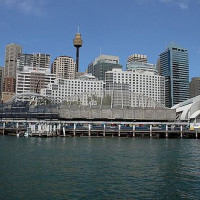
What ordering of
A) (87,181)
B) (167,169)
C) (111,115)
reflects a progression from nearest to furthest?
(87,181) < (167,169) < (111,115)

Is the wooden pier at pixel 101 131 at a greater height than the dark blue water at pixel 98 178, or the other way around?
the wooden pier at pixel 101 131

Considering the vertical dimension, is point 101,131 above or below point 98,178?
above

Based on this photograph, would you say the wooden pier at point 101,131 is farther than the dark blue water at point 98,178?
Yes

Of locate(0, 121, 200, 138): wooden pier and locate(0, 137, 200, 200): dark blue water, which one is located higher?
locate(0, 121, 200, 138): wooden pier

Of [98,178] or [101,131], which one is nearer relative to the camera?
[98,178]

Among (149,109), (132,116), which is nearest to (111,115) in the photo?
(132,116)

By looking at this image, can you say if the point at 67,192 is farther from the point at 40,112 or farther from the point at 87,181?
the point at 40,112

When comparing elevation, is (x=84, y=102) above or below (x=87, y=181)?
above

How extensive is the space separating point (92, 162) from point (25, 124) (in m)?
78.4

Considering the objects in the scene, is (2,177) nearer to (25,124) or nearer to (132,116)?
(25,124)

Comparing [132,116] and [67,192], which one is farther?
[132,116]

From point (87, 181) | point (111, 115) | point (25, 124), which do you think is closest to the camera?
point (87, 181)

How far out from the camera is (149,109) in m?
132

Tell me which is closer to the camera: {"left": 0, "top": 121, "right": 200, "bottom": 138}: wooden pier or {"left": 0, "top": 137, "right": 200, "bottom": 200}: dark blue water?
{"left": 0, "top": 137, "right": 200, "bottom": 200}: dark blue water
